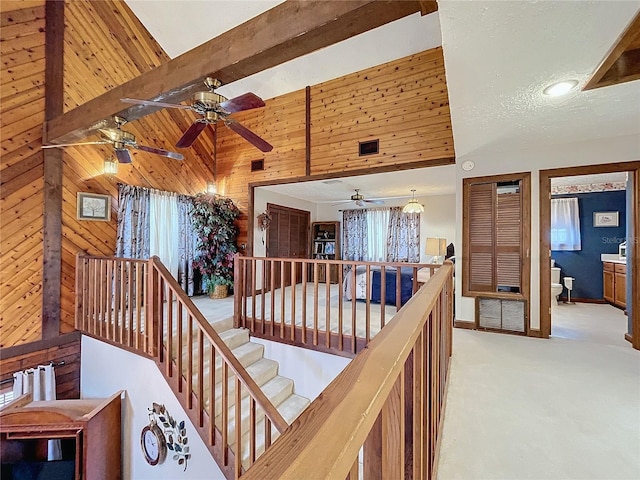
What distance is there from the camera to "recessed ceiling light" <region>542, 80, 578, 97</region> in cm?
206

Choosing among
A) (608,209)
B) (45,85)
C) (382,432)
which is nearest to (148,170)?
(45,85)

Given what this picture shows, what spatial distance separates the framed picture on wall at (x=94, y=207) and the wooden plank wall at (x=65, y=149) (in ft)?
0.22

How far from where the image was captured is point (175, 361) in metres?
A: 2.69

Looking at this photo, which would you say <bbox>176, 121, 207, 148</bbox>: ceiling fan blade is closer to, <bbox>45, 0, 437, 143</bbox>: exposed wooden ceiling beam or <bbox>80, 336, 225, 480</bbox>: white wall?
<bbox>45, 0, 437, 143</bbox>: exposed wooden ceiling beam

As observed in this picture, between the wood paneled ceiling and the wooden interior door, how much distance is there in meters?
5.13

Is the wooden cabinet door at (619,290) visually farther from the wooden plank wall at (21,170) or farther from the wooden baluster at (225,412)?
the wooden plank wall at (21,170)

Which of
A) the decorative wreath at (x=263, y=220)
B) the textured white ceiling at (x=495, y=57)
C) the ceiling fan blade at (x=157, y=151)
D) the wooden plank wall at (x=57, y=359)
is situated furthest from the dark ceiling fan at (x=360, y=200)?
the wooden plank wall at (x=57, y=359)

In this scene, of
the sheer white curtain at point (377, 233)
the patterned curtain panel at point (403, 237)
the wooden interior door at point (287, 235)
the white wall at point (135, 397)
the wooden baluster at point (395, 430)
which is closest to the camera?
the wooden baluster at point (395, 430)

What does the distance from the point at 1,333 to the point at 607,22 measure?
5772mm

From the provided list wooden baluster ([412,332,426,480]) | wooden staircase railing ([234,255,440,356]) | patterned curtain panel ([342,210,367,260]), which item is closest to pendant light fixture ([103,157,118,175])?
wooden staircase railing ([234,255,440,356])

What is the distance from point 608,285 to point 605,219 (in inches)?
50.1

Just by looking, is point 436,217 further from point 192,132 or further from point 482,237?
point 192,132

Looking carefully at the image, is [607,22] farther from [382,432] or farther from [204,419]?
[204,419]

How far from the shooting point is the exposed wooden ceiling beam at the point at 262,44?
5.31ft
